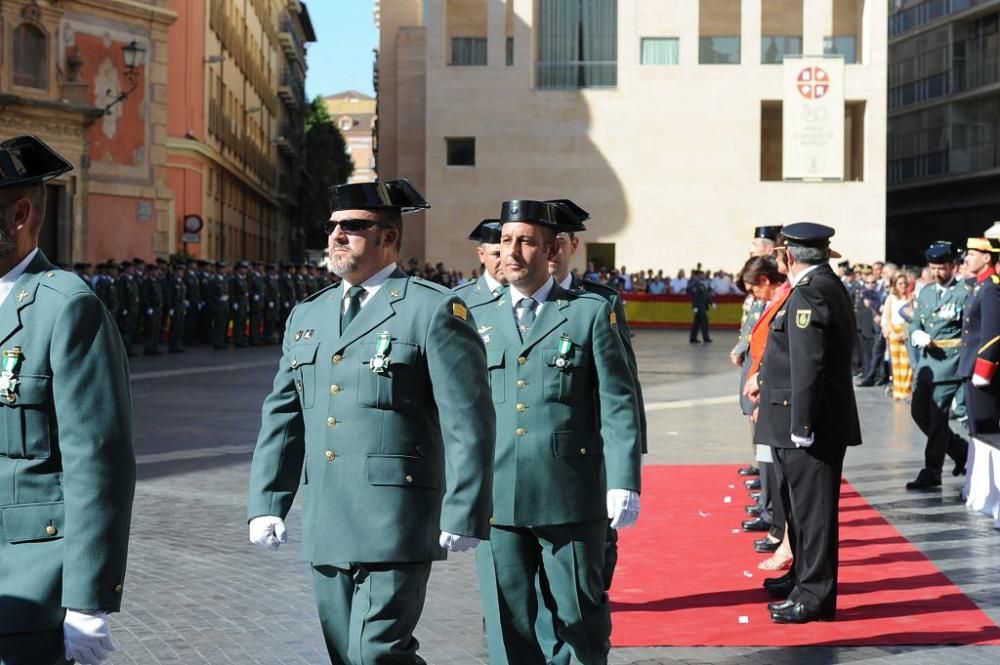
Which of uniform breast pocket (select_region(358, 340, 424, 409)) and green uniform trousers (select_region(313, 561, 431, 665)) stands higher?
uniform breast pocket (select_region(358, 340, 424, 409))

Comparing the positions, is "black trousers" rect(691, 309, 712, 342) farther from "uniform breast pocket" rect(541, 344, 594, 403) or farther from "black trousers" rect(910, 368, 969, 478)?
"uniform breast pocket" rect(541, 344, 594, 403)

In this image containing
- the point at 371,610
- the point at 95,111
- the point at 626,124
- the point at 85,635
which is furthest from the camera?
the point at 626,124

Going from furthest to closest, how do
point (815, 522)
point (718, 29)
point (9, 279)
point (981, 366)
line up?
point (718, 29) → point (981, 366) → point (815, 522) → point (9, 279)

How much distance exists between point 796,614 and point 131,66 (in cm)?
3339

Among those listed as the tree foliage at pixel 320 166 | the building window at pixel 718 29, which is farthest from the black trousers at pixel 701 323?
the tree foliage at pixel 320 166

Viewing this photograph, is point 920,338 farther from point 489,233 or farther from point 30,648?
point 30,648

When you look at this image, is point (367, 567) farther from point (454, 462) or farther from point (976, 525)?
point (976, 525)

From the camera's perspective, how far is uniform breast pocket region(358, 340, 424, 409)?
4.77 m

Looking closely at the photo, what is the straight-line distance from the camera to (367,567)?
4.73 meters

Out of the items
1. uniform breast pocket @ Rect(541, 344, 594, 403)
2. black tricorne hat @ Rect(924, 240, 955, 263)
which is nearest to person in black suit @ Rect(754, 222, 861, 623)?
uniform breast pocket @ Rect(541, 344, 594, 403)

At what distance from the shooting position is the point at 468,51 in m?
55.4

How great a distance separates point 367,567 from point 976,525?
A: 6.98 m

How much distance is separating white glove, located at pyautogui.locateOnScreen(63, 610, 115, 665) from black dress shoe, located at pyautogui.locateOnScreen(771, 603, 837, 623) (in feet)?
15.3

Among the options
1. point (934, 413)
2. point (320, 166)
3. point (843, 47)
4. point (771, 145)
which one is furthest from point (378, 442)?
point (320, 166)
